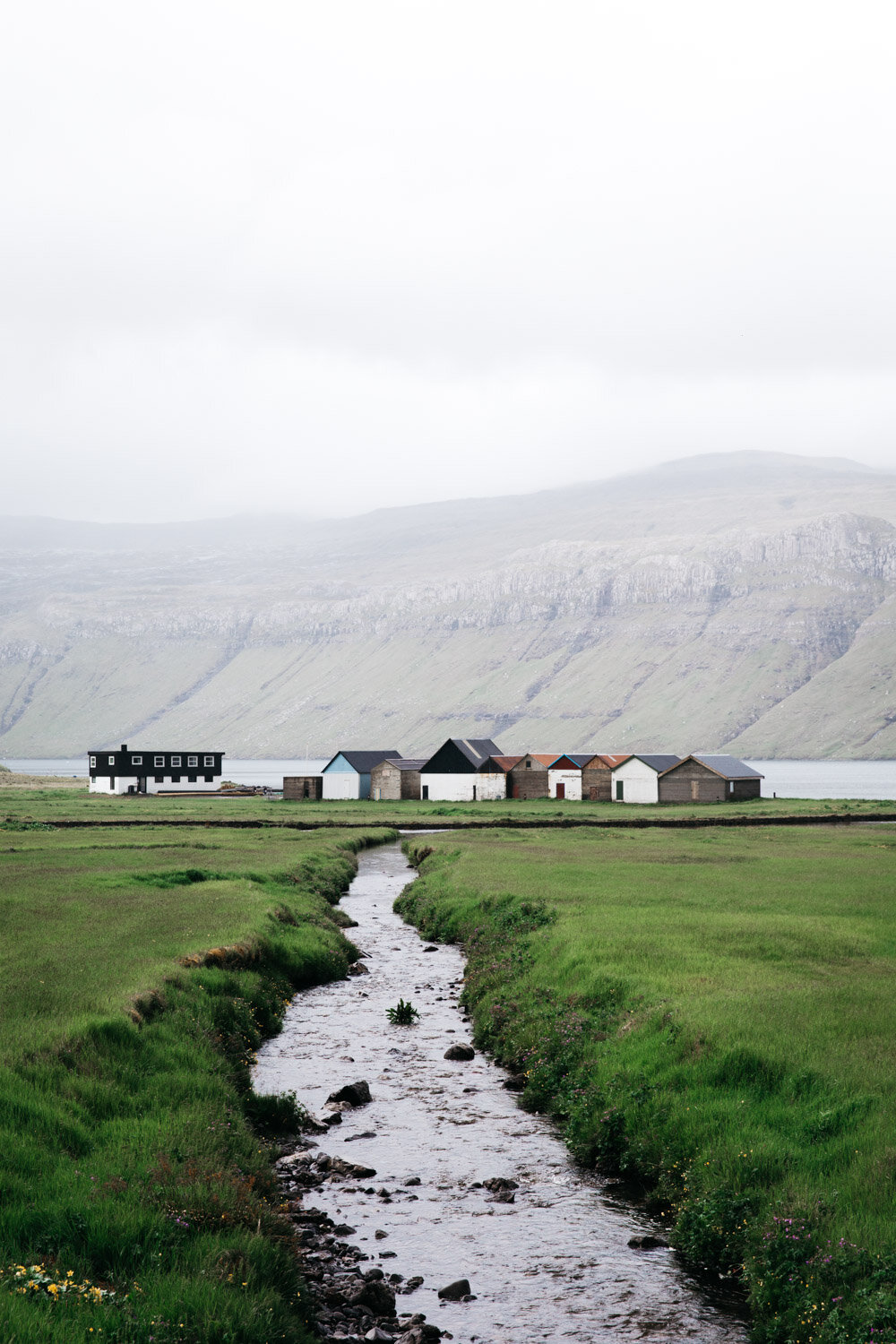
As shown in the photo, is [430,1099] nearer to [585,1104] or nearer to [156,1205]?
[585,1104]

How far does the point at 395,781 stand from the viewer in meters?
146

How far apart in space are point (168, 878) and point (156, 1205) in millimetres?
34735

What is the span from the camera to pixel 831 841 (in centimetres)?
7012

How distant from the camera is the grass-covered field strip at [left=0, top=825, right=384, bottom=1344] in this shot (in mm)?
10977

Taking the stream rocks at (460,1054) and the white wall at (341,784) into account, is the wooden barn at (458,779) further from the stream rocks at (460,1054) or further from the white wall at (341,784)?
the stream rocks at (460,1054)

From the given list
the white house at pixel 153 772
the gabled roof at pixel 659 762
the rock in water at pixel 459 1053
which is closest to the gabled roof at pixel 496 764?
the gabled roof at pixel 659 762

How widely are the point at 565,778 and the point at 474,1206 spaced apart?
12968 cm

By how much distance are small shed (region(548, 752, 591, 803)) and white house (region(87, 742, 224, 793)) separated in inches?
2161

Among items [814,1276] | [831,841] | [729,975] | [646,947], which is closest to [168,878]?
[646,947]

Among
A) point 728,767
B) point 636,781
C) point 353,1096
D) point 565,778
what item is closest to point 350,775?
point 565,778

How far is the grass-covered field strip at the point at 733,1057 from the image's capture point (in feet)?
42.8

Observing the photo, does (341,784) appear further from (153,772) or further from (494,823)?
(494,823)

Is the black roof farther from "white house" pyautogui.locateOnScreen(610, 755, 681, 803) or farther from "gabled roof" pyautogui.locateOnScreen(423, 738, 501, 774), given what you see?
"gabled roof" pyautogui.locateOnScreen(423, 738, 501, 774)

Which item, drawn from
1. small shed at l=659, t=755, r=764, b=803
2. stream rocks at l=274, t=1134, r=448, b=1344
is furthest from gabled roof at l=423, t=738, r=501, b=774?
stream rocks at l=274, t=1134, r=448, b=1344
